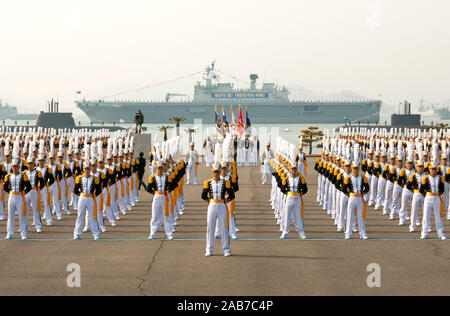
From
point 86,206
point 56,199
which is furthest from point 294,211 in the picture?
point 56,199

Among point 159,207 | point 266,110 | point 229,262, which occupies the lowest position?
point 229,262

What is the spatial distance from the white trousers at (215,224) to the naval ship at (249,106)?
176 meters

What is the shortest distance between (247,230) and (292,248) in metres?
3.03

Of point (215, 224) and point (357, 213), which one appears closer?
point (215, 224)

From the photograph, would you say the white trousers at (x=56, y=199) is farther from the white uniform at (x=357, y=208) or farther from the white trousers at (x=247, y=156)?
the white trousers at (x=247, y=156)

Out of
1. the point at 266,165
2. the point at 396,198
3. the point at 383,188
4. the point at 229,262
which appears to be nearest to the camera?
the point at 229,262

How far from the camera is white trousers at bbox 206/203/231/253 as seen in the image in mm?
13539

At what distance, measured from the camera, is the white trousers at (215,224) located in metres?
13.5

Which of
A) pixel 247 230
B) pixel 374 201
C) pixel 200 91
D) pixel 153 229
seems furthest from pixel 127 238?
pixel 200 91

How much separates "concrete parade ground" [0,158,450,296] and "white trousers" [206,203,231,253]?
32 centimetres

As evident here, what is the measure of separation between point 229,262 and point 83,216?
181 inches

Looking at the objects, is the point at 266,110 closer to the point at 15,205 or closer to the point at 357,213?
the point at 357,213

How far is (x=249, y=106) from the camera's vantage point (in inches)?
7579

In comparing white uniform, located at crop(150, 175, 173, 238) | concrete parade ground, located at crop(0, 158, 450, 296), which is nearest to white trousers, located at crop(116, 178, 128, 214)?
concrete parade ground, located at crop(0, 158, 450, 296)
